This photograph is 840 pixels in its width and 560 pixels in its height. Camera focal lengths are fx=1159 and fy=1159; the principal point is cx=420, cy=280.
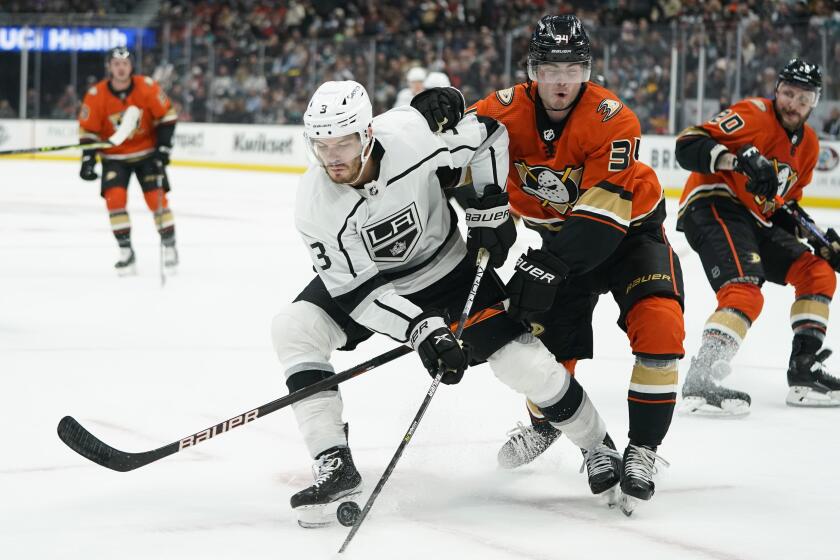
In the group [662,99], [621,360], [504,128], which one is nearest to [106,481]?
[504,128]

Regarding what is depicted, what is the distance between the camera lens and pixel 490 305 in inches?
108

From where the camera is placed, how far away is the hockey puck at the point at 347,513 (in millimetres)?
2480

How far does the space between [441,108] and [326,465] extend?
90 cm

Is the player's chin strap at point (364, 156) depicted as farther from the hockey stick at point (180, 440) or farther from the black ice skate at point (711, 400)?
the black ice skate at point (711, 400)

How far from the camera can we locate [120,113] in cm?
714

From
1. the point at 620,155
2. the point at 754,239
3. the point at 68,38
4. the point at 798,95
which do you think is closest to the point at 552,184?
the point at 620,155

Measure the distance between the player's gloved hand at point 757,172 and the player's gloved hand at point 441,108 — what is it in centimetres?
115

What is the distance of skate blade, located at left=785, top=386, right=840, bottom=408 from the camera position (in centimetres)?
384

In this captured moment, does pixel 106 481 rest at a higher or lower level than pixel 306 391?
lower

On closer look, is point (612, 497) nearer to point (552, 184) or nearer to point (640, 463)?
point (640, 463)

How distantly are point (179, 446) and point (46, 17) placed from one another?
614 inches

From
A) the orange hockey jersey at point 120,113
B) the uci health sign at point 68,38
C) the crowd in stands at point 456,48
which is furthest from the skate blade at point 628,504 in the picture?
the uci health sign at point 68,38

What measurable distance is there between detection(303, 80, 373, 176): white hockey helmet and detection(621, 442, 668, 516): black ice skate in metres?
0.92

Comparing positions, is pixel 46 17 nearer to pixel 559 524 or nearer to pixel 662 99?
pixel 662 99
